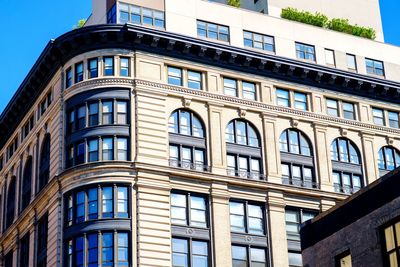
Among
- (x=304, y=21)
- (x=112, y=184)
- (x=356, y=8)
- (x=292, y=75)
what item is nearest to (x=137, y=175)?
(x=112, y=184)

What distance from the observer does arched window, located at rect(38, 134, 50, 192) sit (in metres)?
69.9

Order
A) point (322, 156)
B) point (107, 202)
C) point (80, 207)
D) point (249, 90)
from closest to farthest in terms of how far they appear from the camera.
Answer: point (107, 202) → point (80, 207) → point (249, 90) → point (322, 156)

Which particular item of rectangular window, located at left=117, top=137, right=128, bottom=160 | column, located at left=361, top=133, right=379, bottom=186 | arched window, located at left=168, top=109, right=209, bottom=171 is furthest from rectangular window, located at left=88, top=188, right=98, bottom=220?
column, located at left=361, top=133, right=379, bottom=186

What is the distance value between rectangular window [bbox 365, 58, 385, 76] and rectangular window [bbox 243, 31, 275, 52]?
9.13 m

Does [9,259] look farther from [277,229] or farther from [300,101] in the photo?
[300,101]

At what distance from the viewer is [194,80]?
6962cm

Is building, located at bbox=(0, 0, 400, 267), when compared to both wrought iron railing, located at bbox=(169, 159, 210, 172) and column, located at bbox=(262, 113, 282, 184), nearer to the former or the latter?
column, located at bbox=(262, 113, 282, 184)

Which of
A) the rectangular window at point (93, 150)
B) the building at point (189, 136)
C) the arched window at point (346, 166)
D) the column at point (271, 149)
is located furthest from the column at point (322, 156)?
the rectangular window at point (93, 150)

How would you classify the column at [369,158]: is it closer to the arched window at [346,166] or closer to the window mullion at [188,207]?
the arched window at [346,166]

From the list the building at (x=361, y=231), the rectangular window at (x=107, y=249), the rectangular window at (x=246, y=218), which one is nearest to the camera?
the building at (x=361, y=231)

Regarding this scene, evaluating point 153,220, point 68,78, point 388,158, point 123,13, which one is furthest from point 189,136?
point 388,158

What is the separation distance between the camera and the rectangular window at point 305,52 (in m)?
75.4

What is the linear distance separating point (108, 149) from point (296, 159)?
49.1ft

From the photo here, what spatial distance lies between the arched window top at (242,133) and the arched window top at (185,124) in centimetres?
226
